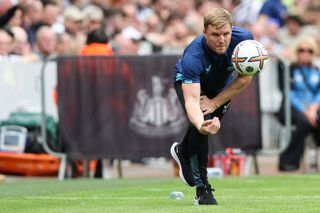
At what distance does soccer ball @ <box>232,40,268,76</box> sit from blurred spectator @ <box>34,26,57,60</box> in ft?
27.9

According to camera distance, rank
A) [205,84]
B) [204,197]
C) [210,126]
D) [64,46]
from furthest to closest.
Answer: [64,46] → [205,84] → [204,197] → [210,126]

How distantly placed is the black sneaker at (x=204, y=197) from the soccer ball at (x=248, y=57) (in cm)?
123

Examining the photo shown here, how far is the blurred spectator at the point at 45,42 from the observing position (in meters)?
18.3

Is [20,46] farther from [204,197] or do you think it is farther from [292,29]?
[204,197]

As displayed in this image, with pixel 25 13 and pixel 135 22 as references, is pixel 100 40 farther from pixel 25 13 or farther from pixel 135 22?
pixel 135 22

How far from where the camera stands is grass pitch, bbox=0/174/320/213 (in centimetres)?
991

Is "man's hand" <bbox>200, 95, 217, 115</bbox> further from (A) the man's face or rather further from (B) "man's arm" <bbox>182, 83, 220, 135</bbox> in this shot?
(A) the man's face

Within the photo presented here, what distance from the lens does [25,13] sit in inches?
793

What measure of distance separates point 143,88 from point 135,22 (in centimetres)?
580

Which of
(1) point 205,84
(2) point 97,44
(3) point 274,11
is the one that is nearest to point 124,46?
(2) point 97,44

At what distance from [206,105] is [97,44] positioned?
6.75 metres

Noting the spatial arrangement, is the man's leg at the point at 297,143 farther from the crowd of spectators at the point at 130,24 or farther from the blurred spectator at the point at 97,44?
the blurred spectator at the point at 97,44

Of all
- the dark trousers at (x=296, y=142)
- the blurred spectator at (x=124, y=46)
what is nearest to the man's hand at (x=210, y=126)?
the dark trousers at (x=296, y=142)

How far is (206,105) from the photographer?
34.4 ft
